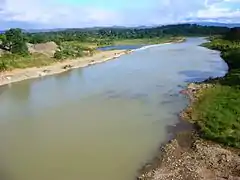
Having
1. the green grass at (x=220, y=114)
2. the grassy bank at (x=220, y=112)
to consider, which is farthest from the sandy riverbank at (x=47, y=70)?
the green grass at (x=220, y=114)

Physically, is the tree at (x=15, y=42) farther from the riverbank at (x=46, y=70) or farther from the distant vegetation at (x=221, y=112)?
the distant vegetation at (x=221, y=112)

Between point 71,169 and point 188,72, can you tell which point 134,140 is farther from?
A: point 188,72

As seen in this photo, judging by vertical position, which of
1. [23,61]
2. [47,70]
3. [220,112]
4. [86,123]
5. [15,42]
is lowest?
[47,70]

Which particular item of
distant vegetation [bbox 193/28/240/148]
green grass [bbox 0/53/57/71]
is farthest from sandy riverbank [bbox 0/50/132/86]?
distant vegetation [bbox 193/28/240/148]

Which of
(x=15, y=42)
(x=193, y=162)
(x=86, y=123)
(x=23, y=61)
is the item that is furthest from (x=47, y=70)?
(x=193, y=162)

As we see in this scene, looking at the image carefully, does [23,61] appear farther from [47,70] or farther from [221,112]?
[221,112]

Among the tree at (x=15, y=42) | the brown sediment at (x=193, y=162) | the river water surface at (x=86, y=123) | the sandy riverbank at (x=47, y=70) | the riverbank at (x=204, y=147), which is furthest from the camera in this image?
the tree at (x=15, y=42)

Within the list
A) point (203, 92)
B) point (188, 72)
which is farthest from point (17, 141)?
point (188, 72)

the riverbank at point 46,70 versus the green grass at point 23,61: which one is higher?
the green grass at point 23,61
